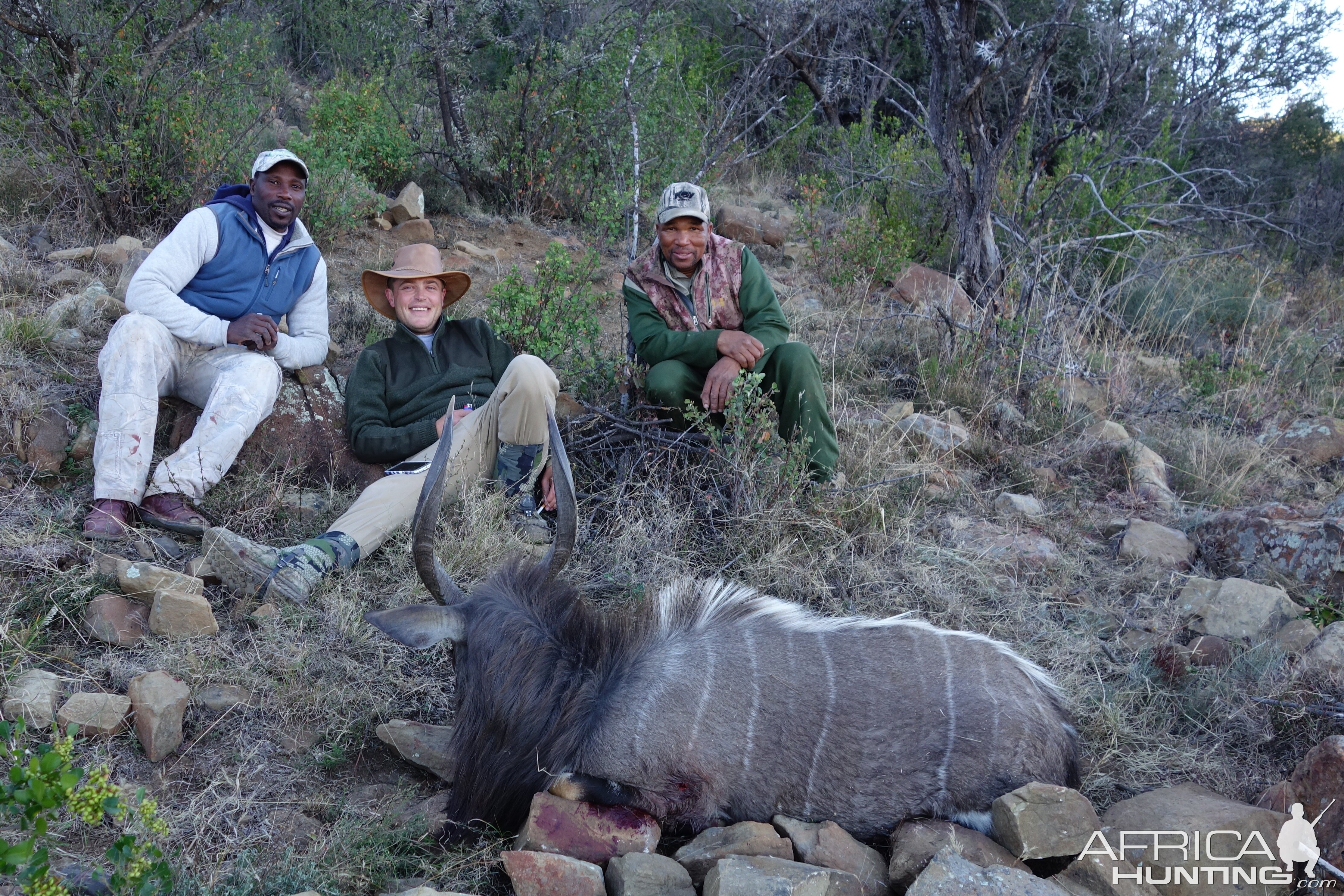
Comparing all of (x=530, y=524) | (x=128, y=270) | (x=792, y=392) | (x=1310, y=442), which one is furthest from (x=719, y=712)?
(x=1310, y=442)

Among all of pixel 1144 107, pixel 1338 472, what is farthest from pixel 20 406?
pixel 1144 107

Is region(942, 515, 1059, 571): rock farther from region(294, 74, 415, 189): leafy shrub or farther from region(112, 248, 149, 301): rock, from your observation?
region(294, 74, 415, 189): leafy shrub

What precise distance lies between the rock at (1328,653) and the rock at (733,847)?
1.99 metres

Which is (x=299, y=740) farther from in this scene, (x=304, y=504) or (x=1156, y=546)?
(x=1156, y=546)

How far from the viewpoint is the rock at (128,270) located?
5266 mm

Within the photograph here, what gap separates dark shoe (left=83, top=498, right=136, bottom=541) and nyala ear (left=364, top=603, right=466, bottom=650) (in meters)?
1.52

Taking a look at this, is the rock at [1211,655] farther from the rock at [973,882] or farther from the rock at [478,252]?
the rock at [478,252]

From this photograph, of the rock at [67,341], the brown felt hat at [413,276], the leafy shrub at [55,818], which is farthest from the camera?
the rock at [67,341]

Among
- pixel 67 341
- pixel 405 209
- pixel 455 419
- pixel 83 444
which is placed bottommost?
pixel 83 444

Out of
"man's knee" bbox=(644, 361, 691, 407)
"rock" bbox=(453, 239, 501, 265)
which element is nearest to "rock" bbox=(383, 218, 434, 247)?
"rock" bbox=(453, 239, 501, 265)

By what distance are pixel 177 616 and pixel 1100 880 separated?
2957 mm

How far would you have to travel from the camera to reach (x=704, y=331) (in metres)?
4.53

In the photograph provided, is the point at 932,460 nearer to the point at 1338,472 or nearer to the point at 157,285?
the point at 1338,472

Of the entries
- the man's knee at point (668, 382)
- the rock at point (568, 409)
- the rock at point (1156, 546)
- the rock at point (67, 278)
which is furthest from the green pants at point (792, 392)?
the rock at point (67, 278)
